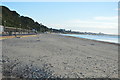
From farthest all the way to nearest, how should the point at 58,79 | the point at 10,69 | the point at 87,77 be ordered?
1. the point at 10,69
2. the point at 87,77
3. the point at 58,79

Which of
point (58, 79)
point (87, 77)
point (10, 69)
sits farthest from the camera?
point (10, 69)

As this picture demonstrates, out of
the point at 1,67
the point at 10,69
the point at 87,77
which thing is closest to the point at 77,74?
the point at 87,77

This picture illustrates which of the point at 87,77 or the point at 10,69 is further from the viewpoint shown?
the point at 10,69

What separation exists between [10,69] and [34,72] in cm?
129

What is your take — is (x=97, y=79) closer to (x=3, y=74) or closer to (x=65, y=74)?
(x=65, y=74)

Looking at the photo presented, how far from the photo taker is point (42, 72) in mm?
6855

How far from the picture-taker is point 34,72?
6.79 metres

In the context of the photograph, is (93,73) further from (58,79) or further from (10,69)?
(10,69)

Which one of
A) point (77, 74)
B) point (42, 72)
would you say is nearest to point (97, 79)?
point (77, 74)

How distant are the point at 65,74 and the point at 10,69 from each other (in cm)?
277

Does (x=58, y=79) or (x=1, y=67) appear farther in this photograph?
(x=1, y=67)

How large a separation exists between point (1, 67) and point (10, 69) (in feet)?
1.96

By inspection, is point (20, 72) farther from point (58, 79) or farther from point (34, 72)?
point (58, 79)

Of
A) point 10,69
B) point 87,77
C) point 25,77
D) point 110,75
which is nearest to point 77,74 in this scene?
point 87,77
